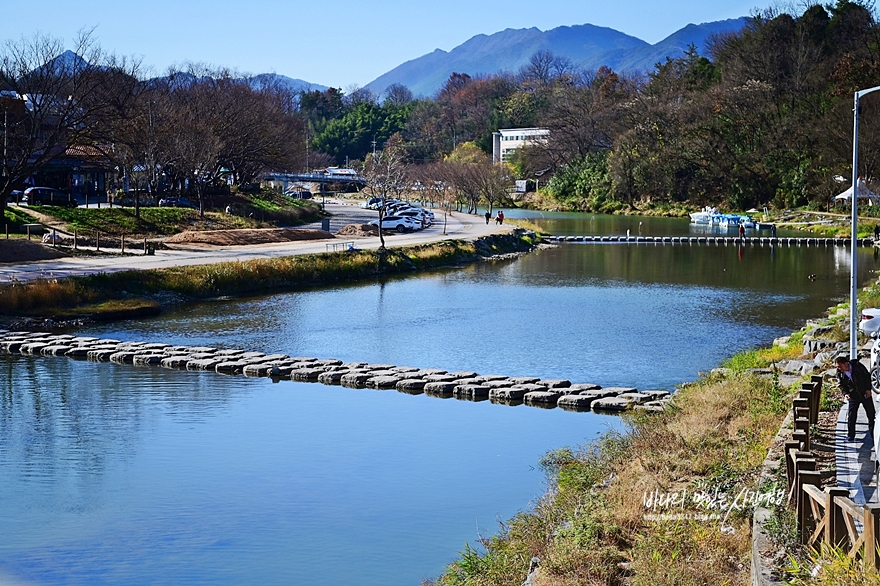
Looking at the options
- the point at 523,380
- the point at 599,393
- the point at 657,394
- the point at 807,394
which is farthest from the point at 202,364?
the point at 807,394

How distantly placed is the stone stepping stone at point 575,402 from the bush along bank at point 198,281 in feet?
68.3

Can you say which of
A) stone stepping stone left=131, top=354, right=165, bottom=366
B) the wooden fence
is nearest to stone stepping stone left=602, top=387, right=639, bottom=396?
the wooden fence

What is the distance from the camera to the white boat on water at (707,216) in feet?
319

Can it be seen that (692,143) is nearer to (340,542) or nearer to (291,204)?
(291,204)

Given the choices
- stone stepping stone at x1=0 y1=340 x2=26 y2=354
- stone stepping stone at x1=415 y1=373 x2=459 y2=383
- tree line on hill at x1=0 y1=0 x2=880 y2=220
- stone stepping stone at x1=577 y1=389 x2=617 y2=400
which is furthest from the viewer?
tree line on hill at x1=0 y1=0 x2=880 y2=220

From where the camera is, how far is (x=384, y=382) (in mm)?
27578

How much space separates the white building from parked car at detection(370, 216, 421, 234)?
77.0 m

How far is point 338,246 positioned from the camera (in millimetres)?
60062

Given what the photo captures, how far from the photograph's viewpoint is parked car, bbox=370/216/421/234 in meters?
76.4

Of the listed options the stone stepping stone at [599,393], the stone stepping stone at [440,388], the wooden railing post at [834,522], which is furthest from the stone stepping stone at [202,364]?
the wooden railing post at [834,522]

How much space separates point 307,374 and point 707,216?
76916 millimetres

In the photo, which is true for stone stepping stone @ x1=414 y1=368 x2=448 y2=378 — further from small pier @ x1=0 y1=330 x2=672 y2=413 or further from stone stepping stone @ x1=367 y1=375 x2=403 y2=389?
stone stepping stone @ x1=367 y1=375 x2=403 y2=389

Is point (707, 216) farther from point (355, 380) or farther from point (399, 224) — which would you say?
point (355, 380)

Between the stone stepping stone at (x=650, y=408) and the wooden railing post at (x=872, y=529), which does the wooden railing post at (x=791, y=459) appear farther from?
the stone stepping stone at (x=650, y=408)
